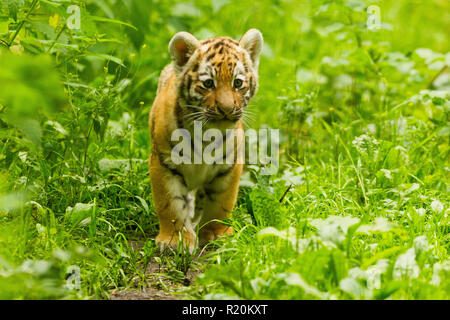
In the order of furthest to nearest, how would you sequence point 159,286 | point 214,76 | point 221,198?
point 221,198 → point 214,76 → point 159,286

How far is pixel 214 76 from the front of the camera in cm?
430

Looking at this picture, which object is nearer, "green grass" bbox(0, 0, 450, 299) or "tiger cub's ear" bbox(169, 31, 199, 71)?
"green grass" bbox(0, 0, 450, 299)

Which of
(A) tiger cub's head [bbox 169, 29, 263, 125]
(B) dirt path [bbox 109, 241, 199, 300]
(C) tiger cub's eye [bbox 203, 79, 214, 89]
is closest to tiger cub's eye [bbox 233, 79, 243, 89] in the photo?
(A) tiger cub's head [bbox 169, 29, 263, 125]

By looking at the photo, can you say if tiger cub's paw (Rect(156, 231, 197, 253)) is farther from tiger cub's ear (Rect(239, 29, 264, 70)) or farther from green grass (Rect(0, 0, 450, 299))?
tiger cub's ear (Rect(239, 29, 264, 70))

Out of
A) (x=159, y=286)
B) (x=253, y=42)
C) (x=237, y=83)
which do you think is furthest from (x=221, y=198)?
(x=253, y=42)

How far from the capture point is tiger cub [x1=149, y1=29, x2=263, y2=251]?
4.31 m

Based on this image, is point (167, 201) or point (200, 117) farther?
point (167, 201)

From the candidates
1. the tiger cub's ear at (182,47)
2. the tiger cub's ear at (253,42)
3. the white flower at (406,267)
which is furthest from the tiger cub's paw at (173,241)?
the white flower at (406,267)

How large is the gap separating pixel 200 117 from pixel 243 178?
4.09 feet

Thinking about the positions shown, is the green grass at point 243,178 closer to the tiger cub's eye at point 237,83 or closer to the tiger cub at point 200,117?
the tiger cub at point 200,117

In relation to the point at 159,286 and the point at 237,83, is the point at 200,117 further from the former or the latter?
the point at 159,286

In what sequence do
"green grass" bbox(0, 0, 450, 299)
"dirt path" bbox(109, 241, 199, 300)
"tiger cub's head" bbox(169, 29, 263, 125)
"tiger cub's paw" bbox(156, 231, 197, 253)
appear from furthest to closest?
1. "tiger cub's paw" bbox(156, 231, 197, 253)
2. "tiger cub's head" bbox(169, 29, 263, 125)
3. "dirt path" bbox(109, 241, 199, 300)
4. "green grass" bbox(0, 0, 450, 299)

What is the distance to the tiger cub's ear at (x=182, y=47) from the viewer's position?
14.6ft
